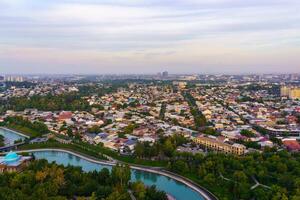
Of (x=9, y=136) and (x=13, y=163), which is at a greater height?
(x=13, y=163)

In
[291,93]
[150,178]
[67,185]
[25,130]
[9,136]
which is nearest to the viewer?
[67,185]

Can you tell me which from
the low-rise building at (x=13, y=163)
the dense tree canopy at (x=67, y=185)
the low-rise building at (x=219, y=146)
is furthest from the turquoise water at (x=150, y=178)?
the low-rise building at (x=219, y=146)

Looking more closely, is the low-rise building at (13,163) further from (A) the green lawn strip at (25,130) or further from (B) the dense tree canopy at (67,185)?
(A) the green lawn strip at (25,130)

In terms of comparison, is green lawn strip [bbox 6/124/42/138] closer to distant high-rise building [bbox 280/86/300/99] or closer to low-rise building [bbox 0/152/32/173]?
low-rise building [bbox 0/152/32/173]

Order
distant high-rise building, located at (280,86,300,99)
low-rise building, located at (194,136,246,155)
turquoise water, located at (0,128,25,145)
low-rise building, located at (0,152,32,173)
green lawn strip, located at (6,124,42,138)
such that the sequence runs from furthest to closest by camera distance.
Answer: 1. distant high-rise building, located at (280,86,300,99)
2. green lawn strip, located at (6,124,42,138)
3. turquoise water, located at (0,128,25,145)
4. low-rise building, located at (194,136,246,155)
5. low-rise building, located at (0,152,32,173)

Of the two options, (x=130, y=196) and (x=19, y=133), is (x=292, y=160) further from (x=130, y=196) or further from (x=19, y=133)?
(x=19, y=133)

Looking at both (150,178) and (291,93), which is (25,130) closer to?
(150,178)

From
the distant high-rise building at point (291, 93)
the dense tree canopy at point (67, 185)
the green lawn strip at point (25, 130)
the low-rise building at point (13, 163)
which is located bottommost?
the green lawn strip at point (25, 130)

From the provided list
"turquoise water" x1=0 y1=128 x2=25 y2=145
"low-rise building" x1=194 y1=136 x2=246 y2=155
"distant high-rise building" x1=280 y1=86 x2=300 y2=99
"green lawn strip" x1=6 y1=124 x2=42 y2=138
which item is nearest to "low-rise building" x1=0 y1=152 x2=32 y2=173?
"turquoise water" x1=0 y1=128 x2=25 y2=145

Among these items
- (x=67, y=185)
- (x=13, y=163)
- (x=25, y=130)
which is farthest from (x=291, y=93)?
(x=67, y=185)
